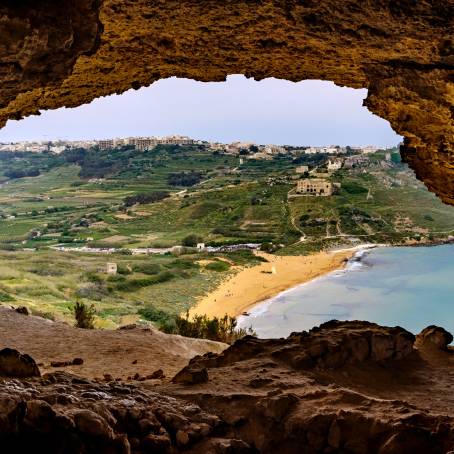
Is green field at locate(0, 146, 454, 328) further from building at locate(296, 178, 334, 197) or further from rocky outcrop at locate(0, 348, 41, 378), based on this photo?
rocky outcrop at locate(0, 348, 41, 378)

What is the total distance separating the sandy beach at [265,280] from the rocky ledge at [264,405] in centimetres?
1958

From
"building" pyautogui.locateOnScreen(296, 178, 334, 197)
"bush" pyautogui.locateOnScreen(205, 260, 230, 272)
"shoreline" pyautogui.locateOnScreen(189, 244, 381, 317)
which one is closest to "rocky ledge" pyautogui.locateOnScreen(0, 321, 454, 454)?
"shoreline" pyautogui.locateOnScreen(189, 244, 381, 317)

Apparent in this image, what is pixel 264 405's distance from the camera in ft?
17.5

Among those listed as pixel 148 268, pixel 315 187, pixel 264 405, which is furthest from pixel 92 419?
pixel 315 187

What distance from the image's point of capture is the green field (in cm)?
2958

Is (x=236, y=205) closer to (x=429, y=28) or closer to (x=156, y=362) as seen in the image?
(x=156, y=362)

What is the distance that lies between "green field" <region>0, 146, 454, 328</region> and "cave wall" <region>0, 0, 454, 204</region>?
14470 millimetres

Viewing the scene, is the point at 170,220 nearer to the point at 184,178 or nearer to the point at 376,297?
the point at 184,178

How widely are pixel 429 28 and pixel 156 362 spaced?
7885mm

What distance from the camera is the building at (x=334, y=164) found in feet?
175

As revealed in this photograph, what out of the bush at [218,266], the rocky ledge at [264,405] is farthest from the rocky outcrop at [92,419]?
the bush at [218,266]

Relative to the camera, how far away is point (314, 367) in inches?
265

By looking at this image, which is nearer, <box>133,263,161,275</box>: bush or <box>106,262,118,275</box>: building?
<box>106,262,118,275</box>: building

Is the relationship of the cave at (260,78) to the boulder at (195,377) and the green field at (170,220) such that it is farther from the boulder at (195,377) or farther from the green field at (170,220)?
the green field at (170,220)
